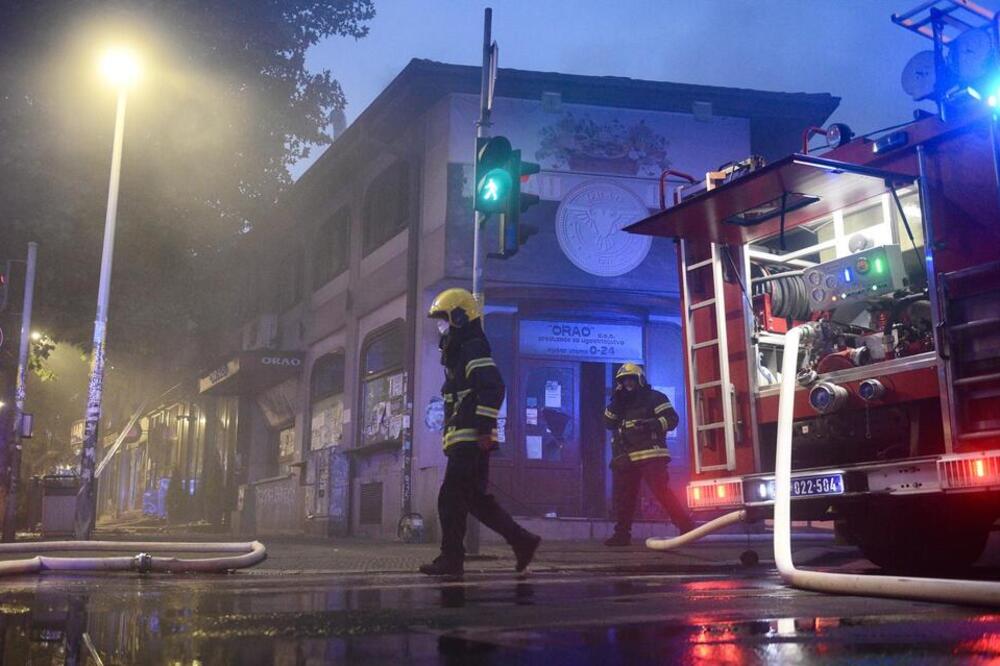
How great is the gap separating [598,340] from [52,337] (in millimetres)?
9627

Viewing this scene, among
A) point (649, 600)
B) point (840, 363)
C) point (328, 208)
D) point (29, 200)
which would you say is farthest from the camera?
point (328, 208)

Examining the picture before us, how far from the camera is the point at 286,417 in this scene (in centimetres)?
2350

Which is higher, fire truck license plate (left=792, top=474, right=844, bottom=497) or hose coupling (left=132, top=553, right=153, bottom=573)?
fire truck license plate (left=792, top=474, right=844, bottom=497)

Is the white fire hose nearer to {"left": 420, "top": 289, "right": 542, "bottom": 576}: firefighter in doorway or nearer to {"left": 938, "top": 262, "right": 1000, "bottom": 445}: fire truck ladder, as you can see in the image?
{"left": 420, "top": 289, "right": 542, "bottom": 576}: firefighter in doorway

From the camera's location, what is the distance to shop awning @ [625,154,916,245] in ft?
21.5

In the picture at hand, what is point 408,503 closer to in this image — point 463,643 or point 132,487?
point 463,643

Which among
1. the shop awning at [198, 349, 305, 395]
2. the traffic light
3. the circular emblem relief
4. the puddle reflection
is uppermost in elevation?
the circular emblem relief

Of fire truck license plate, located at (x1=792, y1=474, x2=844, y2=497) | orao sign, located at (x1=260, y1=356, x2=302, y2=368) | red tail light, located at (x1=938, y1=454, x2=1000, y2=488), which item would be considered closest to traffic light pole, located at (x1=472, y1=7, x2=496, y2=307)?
fire truck license plate, located at (x1=792, y1=474, x2=844, y2=497)

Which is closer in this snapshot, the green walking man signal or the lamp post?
the green walking man signal

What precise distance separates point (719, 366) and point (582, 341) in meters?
8.19

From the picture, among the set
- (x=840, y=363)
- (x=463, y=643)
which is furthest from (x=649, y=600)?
(x=840, y=363)

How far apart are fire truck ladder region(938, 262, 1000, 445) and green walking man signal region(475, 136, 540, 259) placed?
158 inches

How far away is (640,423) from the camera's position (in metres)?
10.7

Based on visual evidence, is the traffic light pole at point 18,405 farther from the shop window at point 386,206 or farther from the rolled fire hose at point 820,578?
the rolled fire hose at point 820,578
